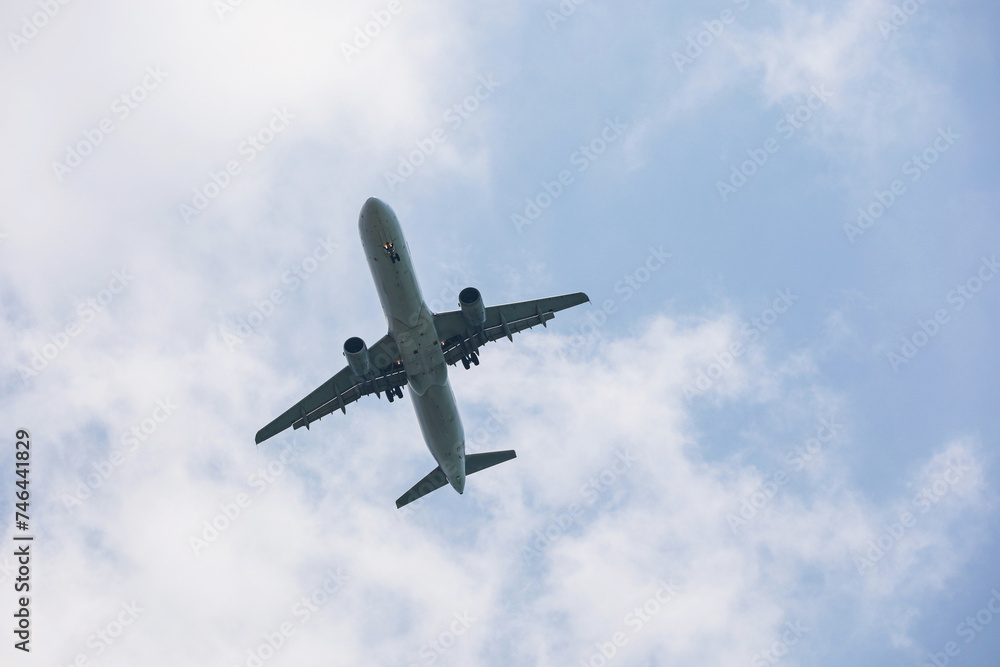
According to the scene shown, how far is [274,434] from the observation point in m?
53.9

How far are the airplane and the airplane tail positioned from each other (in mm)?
69

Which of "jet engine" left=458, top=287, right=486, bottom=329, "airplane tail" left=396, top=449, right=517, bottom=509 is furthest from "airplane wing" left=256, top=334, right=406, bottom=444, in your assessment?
"airplane tail" left=396, top=449, right=517, bottom=509

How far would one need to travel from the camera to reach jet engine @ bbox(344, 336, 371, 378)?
158ft

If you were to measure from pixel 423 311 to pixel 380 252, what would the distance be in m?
4.90

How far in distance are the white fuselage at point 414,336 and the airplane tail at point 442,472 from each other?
8.36 feet

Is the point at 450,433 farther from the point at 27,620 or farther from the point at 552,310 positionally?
the point at 27,620

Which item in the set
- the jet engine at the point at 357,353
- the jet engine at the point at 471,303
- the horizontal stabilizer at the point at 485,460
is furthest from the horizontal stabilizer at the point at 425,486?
the jet engine at the point at 471,303

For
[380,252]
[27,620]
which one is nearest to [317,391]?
[380,252]

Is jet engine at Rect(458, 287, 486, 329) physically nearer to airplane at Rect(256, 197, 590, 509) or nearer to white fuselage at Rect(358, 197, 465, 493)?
airplane at Rect(256, 197, 590, 509)

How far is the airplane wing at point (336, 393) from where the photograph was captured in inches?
2057

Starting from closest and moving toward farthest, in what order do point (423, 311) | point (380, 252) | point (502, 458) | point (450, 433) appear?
point (380, 252) < point (423, 311) < point (450, 433) < point (502, 458)

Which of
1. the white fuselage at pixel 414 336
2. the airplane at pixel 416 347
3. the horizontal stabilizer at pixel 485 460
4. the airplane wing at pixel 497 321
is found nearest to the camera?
the white fuselage at pixel 414 336

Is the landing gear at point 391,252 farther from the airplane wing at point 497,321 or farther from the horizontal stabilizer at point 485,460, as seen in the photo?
the horizontal stabilizer at point 485,460

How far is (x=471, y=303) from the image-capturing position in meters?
48.2
